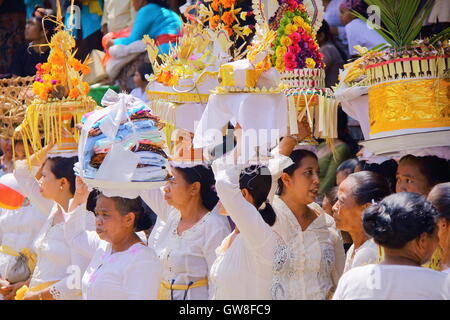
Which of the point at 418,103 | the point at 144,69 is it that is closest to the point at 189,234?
the point at 418,103

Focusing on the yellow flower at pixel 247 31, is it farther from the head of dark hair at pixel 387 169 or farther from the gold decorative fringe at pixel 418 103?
the gold decorative fringe at pixel 418 103

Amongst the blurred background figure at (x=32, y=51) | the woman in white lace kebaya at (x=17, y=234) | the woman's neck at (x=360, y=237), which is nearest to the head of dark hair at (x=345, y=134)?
the woman's neck at (x=360, y=237)

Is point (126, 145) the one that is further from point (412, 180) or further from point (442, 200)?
point (442, 200)

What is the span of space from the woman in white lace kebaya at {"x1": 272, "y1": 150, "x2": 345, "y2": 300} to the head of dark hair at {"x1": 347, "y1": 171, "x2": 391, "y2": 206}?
1.40 ft

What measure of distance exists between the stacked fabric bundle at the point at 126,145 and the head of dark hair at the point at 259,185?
51 centimetres

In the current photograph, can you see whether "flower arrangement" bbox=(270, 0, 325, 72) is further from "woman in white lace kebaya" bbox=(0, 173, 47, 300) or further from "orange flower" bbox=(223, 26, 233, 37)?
"woman in white lace kebaya" bbox=(0, 173, 47, 300)

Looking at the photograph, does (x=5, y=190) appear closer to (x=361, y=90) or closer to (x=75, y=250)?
(x=75, y=250)

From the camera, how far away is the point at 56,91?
6.43 metres

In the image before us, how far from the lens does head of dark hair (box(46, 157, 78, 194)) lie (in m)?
6.50

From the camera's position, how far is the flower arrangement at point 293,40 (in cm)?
543

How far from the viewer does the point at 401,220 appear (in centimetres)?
364

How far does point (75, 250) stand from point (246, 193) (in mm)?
1546

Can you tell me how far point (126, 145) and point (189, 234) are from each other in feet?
2.71
